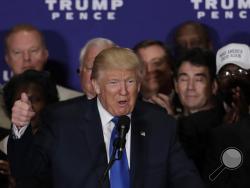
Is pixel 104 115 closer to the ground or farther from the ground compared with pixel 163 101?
farther from the ground

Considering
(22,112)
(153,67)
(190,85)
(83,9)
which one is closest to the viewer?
(22,112)

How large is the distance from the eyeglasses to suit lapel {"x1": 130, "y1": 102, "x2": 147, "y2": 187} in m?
0.72

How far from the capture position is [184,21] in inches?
185

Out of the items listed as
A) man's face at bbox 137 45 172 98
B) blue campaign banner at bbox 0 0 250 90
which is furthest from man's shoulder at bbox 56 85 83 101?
man's face at bbox 137 45 172 98

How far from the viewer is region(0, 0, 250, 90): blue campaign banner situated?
15.5 ft

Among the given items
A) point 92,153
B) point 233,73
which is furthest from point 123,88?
point 233,73

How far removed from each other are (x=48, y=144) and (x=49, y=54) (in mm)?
1840

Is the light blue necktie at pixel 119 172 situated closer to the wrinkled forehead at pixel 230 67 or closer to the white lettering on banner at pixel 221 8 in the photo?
the wrinkled forehead at pixel 230 67

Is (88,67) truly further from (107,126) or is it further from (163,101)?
(107,126)

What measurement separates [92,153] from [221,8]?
6.07 feet

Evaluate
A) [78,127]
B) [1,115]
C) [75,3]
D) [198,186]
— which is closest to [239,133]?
[198,186]

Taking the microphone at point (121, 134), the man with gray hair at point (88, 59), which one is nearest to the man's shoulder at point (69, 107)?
the microphone at point (121, 134)

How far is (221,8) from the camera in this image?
15.3 feet

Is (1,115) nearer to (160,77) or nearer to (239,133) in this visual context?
(160,77)
